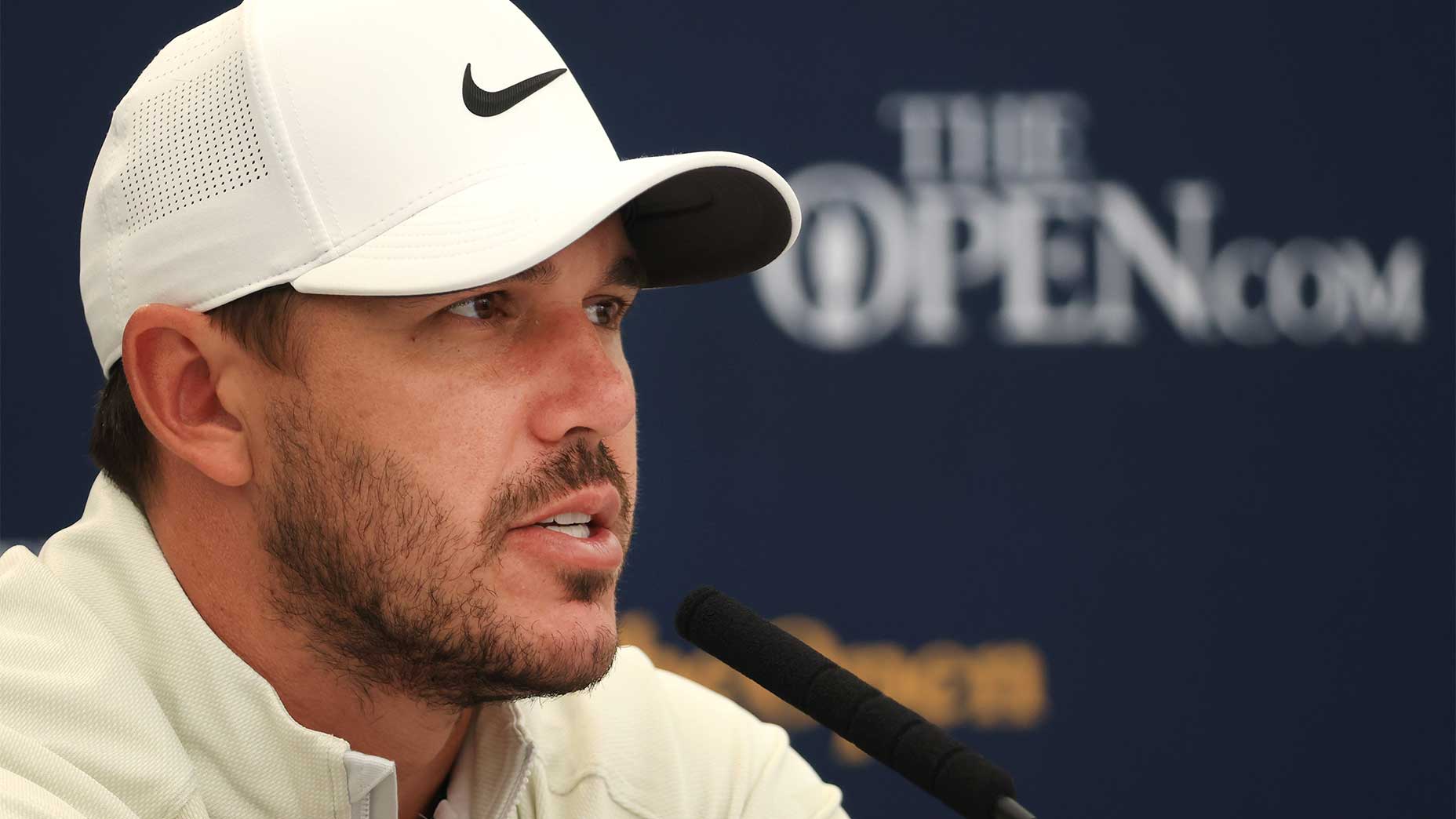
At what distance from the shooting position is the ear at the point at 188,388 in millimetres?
927

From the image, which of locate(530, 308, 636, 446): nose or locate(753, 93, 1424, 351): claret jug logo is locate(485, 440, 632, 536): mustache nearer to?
locate(530, 308, 636, 446): nose

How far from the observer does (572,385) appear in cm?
93

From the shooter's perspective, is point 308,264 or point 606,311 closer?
point 308,264

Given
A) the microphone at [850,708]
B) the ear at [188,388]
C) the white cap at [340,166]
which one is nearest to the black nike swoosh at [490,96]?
the white cap at [340,166]

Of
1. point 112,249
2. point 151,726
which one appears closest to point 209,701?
point 151,726

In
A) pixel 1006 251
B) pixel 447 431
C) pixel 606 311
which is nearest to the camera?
pixel 447 431

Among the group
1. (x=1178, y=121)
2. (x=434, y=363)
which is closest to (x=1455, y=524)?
(x=1178, y=121)

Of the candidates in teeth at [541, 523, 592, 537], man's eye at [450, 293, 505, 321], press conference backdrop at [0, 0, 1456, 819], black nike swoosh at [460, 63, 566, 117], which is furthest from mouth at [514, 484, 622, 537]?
press conference backdrop at [0, 0, 1456, 819]

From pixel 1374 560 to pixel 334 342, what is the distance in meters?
1.56

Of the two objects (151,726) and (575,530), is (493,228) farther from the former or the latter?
(151,726)

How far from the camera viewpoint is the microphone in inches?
28.6

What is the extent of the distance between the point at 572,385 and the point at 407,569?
0.15 meters

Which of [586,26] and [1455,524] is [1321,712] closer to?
[1455,524]

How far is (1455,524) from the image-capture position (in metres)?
2.01
